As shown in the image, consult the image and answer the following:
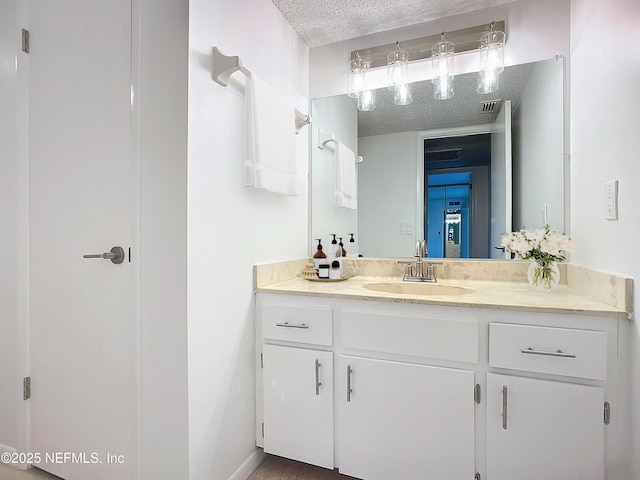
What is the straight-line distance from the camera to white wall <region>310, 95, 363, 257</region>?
206cm

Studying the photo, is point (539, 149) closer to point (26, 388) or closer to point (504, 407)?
point (504, 407)

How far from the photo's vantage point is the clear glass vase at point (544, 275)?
140 cm

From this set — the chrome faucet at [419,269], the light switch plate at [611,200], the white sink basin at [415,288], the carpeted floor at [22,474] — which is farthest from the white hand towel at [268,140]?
the carpeted floor at [22,474]

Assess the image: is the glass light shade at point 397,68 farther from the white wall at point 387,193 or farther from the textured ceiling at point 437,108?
the white wall at point 387,193

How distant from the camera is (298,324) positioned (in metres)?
1.45

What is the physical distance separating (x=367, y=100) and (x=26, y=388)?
2.24 m

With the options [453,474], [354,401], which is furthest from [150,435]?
[453,474]

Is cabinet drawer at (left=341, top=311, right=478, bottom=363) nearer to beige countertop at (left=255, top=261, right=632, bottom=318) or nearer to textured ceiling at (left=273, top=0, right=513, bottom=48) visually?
beige countertop at (left=255, top=261, right=632, bottom=318)

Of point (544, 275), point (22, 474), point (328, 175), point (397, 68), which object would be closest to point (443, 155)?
point (397, 68)

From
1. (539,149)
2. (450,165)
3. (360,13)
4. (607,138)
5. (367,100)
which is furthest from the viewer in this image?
(367,100)

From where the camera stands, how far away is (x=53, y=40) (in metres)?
1.43

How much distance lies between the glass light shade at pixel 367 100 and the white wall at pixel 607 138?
37.7 inches

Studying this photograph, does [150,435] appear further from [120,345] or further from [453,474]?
[453,474]

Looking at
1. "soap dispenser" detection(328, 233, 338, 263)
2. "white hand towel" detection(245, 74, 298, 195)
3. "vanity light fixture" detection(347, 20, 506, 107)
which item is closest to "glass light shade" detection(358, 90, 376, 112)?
"vanity light fixture" detection(347, 20, 506, 107)
